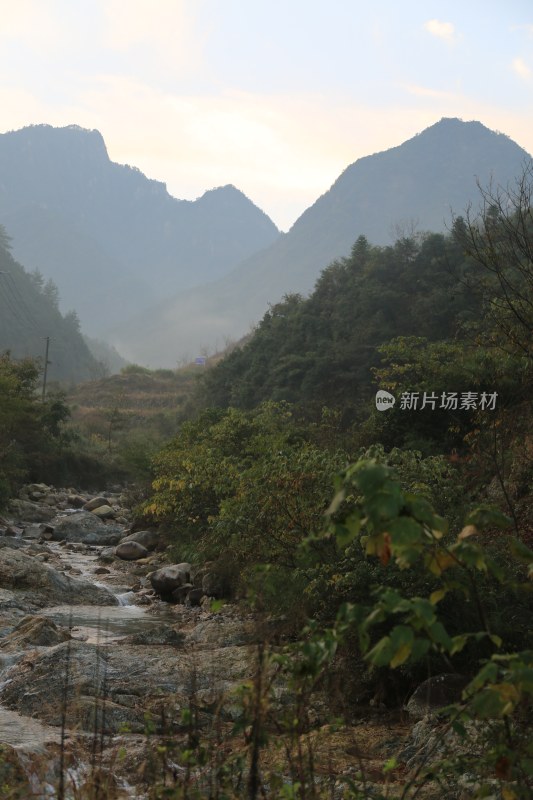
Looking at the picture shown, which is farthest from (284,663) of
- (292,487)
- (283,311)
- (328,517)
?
(283,311)

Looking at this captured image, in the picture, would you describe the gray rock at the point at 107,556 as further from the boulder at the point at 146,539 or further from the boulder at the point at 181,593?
the boulder at the point at 181,593

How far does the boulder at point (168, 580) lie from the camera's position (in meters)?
14.6

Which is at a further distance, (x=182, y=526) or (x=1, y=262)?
(x=1, y=262)

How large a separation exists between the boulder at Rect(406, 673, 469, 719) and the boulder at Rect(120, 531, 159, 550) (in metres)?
13.7

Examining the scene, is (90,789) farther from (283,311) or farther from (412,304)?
(283,311)

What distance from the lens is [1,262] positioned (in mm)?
99812

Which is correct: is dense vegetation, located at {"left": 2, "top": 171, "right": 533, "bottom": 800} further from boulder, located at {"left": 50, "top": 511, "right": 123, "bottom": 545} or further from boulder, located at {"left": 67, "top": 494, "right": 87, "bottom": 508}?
boulder, located at {"left": 67, "top": 494, "right": 87, "bottom": 508}

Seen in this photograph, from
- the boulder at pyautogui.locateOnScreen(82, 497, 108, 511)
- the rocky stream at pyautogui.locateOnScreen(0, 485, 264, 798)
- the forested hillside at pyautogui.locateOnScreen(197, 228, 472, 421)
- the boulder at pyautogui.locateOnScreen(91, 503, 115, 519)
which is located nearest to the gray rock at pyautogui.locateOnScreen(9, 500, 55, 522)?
the boulder at pyautogui.locateOnScreen(91, 503, 115, 519)

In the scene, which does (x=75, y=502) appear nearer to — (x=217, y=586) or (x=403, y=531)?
(x=217, y=586)

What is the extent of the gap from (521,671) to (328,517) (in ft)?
2.22

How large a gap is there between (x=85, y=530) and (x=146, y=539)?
3003mm

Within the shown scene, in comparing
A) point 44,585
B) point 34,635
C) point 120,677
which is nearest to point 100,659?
point 120,677

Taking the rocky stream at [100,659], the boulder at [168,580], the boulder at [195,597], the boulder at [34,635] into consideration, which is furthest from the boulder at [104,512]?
the boulder at [34,635]

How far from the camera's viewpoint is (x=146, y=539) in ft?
67.3
